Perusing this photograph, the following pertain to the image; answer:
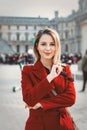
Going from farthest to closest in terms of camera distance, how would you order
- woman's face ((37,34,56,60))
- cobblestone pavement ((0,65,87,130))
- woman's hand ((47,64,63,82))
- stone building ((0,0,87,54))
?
stone building ((0,0,87,54))
cobblestone pavement ((0,65,87,130))
woman's face ((37,34,56,60))
woman's hand ((47,64,63,82))

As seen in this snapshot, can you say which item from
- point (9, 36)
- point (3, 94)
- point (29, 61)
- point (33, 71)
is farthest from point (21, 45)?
point (33, 71)

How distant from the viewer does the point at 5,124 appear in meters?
7.44

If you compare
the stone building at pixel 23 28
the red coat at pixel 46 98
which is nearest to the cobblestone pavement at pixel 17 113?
the red coat at pixel 46 98

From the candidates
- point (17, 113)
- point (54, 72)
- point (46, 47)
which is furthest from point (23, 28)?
point (54, 72)

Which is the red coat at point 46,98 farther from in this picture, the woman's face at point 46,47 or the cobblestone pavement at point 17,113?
the cobblestone pavement at point 17,113

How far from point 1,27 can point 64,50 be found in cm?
2920

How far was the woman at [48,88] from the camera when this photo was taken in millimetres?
2867

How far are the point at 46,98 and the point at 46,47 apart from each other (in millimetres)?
325

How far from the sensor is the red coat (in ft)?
9.40

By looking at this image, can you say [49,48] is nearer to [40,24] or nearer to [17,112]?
[17,112]

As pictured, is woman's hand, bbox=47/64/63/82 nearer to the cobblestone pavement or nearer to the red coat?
the red coat

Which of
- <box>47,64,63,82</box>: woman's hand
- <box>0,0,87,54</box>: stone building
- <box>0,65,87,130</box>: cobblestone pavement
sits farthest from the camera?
<box>0,0,87,54</box>: stone building

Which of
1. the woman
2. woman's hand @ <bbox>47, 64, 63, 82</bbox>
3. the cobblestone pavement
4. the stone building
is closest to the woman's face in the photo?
the woman

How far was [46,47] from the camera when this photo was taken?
2.96 meters
